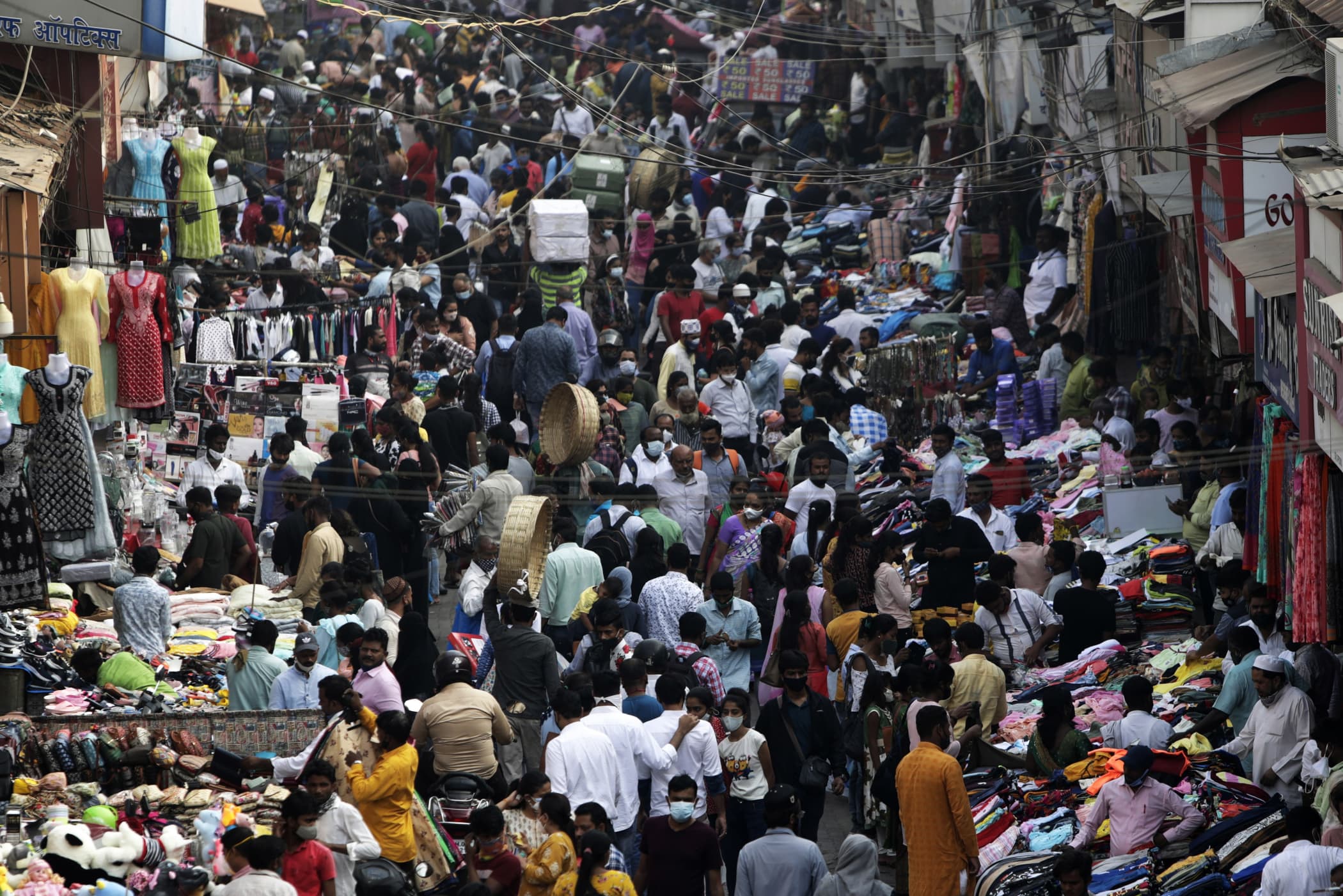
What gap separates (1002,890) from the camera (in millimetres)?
10844

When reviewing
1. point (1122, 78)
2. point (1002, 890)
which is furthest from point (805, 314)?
point (1002, 890)

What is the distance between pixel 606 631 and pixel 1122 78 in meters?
9.90

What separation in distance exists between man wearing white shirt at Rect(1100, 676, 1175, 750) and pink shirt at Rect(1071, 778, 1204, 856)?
824 mm

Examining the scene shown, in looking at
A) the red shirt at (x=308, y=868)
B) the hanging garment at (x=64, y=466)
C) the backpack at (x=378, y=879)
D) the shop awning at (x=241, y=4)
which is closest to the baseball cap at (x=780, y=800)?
the backpack at (x=378, y=879)

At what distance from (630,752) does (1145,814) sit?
2583mm

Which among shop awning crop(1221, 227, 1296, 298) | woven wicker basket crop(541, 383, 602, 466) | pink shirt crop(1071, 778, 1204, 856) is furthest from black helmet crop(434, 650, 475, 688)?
shop awning crop(1221, 227, 1296, 298)

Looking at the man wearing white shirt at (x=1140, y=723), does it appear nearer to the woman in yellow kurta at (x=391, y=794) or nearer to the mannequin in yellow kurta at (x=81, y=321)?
the woman in yellow kurta at (x=391, y=794)

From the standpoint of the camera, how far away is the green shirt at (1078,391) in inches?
740

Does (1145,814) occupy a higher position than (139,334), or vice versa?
(139,334)

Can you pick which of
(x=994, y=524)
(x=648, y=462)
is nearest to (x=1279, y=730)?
(x=994, y=524)

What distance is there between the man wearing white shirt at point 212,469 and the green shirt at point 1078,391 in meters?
7.34

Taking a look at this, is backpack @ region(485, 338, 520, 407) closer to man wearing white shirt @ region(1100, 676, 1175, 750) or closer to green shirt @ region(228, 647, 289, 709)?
green shirt @ region(228, 647, 289, 709)

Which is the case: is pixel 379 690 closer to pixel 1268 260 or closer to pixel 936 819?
pixel 936 819

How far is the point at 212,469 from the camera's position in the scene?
15984 millimetres
